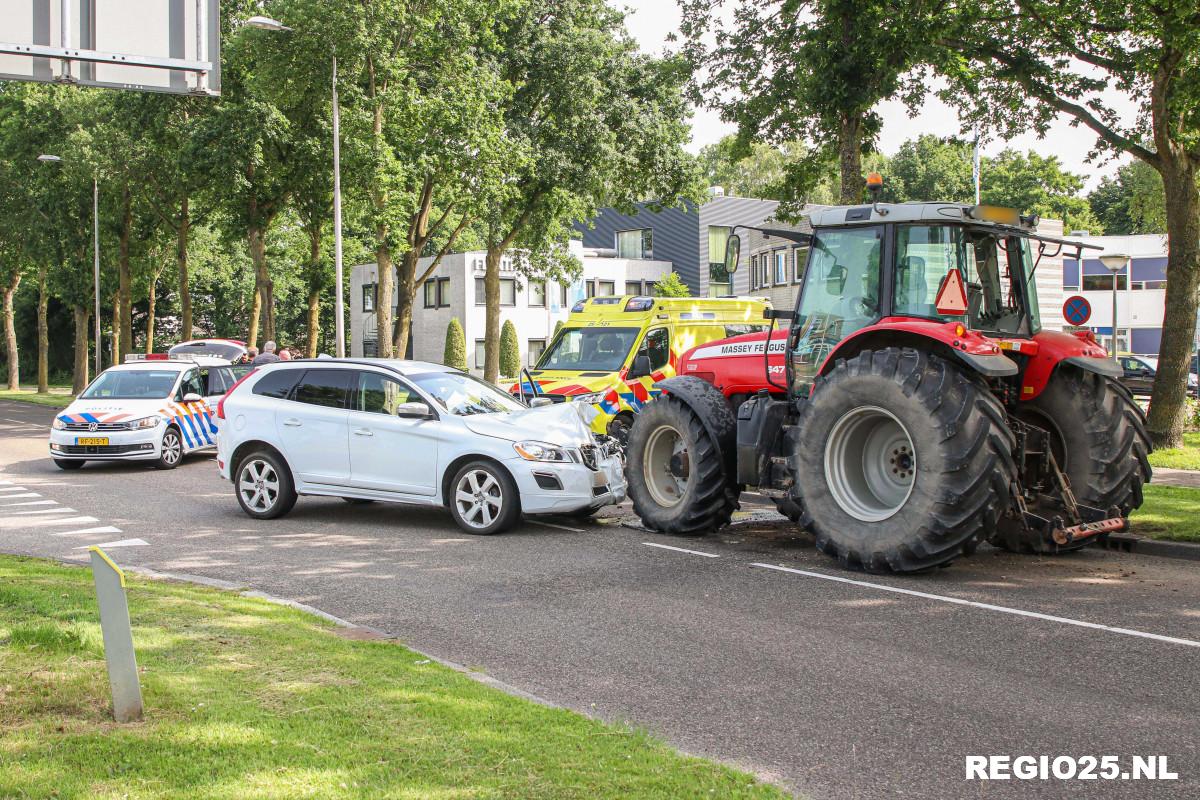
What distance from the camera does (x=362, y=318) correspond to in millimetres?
66188

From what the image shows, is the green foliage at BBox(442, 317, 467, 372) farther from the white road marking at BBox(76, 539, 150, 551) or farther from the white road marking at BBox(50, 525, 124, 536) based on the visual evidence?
the white road marking at BBox(76, 539, 150, 551)

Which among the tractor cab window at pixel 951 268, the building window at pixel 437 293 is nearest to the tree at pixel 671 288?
the building window at pixel 437 293

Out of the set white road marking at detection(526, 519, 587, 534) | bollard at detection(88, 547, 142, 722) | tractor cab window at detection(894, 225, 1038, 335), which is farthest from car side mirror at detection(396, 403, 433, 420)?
bollard at detection(88, 547, 142, 722)

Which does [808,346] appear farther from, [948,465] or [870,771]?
[870,771]

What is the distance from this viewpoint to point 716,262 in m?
61.5

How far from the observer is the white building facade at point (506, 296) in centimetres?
5669

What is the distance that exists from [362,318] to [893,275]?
59.2 metres

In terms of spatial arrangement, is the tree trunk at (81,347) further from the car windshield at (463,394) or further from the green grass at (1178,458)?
the green grass at (1178,458)

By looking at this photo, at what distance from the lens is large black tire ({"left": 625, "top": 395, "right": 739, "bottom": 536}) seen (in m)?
10.7

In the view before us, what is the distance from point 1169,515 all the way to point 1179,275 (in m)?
7.12

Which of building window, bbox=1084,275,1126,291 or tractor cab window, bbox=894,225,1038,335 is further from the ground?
building window, bbox=1084,275,1126,291

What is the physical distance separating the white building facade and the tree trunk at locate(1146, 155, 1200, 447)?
36.8 m

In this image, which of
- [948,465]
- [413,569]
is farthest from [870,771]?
[413,569]

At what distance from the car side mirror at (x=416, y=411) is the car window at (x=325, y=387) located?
86cm
